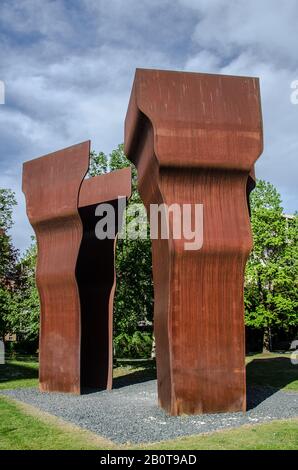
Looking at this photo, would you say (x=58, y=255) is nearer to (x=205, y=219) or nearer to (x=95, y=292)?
(x=95, y=292)

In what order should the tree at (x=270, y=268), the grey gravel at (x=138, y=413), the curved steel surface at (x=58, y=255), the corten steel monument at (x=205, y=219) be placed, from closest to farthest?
the grey gravel at (x=138, y=413), the corten steel monument at (x=205, y=219), the curved steel surface at (x=58, y=255), the tree at (x=270, y=268)

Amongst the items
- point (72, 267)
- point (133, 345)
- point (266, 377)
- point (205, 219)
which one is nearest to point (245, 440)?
point (205, 219)

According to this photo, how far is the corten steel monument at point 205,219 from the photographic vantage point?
10367mm

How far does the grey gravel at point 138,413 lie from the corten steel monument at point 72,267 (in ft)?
3.04

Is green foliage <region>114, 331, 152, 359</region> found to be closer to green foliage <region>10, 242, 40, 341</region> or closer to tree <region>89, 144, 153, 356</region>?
tree <region>89, 144, 153, 356</region>

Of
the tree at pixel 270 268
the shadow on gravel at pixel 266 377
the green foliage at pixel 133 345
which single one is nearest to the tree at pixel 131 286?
the green foliage at pixel 133 345

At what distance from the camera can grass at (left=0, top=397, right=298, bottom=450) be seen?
750cm

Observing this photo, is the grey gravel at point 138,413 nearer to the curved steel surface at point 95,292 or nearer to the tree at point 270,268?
the curved steel surface at point 95,292

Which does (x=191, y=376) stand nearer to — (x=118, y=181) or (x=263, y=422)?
Answer: (x=263, y=422)

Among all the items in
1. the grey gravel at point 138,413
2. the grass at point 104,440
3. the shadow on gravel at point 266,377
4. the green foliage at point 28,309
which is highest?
the green foliage at point 28,309

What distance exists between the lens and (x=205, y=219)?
1074cm

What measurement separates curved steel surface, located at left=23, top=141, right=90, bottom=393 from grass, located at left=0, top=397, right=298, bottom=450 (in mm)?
4055

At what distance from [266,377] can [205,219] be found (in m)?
9.16
